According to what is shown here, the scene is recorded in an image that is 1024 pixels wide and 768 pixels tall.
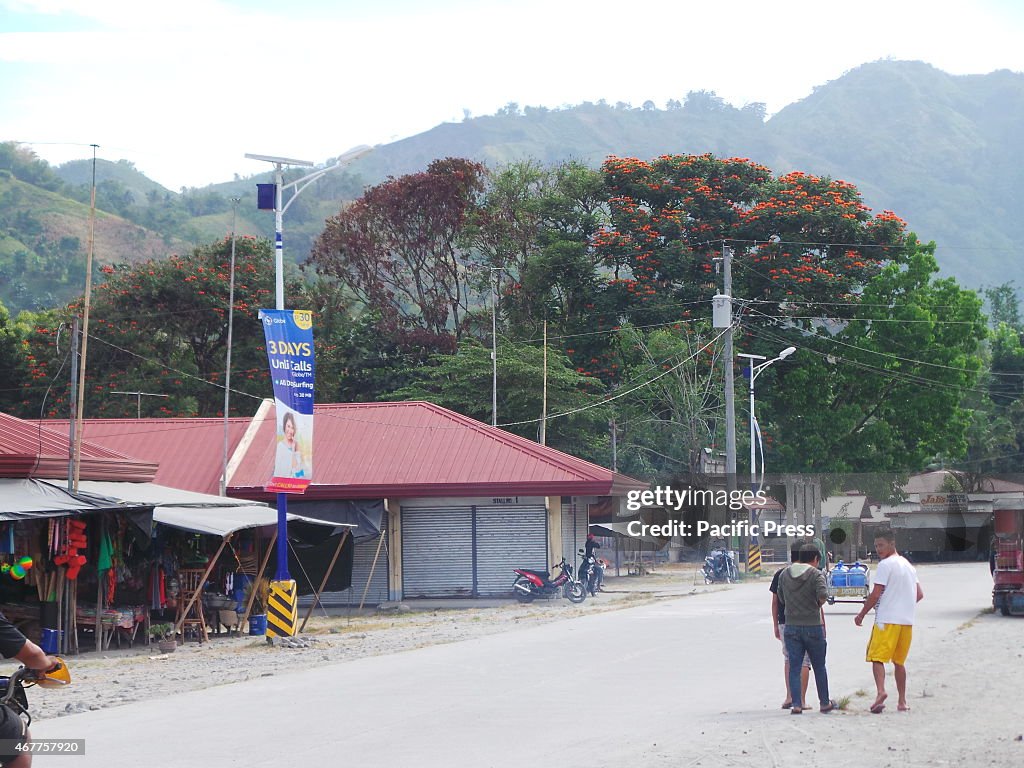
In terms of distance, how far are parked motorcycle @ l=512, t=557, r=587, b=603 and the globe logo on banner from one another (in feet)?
38.0

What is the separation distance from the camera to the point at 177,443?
121ft

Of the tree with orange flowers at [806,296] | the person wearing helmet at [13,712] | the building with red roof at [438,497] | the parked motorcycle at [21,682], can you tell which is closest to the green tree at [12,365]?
the building with red roof at [438,497]

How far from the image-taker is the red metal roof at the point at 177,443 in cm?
3506

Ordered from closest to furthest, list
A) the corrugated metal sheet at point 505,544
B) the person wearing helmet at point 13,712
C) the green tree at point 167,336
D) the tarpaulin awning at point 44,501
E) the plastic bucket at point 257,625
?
the person wearing helmet at point 13,712, the tarpaulin awning at point 44,501, the plastic bucket at point 257,625, the corrugated metal sheet at point 505,544, the green tree at point 167,336

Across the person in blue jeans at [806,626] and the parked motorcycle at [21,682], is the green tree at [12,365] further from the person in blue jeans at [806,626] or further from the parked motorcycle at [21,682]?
the parked motorcycle at [21,682]

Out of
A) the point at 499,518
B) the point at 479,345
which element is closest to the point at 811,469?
the point at 479,345

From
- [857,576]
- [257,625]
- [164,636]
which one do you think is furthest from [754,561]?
[164,636]

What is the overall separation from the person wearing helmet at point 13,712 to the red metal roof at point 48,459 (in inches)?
576

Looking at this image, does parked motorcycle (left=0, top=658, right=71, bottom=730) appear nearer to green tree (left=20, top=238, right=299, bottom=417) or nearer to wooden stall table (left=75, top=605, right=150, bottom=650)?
wooden stall table (left=75, top=605, right=150, bottom=650)

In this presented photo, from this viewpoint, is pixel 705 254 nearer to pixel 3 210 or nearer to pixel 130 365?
pixel 130 365

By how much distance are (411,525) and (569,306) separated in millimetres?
23952

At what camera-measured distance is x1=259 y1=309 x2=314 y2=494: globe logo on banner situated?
877 inches

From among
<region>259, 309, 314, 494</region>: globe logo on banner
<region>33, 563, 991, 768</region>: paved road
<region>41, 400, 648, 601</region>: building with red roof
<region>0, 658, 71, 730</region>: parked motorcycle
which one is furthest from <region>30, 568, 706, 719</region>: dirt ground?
<region>0, 658, 71, 730</region>: parked motorcycle

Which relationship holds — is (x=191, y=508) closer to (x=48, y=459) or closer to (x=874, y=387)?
(x=48, y=459)
